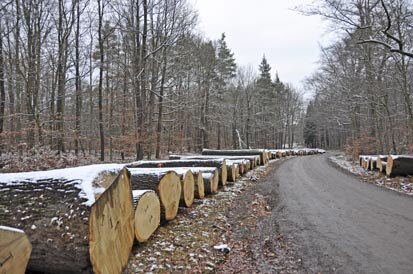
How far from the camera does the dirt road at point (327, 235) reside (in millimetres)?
4258

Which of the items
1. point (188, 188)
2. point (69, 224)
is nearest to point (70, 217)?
point (69, 224)

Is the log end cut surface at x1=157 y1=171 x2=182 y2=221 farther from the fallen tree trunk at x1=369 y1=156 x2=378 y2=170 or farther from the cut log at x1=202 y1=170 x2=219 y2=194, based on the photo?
the fallen tree trunk at x1=369 y1=156 x2=378 y2=170

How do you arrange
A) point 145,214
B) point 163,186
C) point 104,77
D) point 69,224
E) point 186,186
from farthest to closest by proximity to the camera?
point 104,77 < point 186,186 < point 163,186 < point 145,214 < point 69,224

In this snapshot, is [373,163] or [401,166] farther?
[373,163]

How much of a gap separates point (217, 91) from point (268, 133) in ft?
76.2

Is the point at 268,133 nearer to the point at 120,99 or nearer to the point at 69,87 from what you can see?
the point at 120,99

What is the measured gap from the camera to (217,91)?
113ft

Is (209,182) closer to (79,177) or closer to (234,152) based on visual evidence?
(79,177)

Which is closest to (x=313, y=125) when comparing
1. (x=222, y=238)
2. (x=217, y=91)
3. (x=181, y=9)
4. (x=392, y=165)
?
(x=217, y=91)

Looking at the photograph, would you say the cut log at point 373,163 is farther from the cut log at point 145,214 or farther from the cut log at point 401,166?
the cut log at point 145,214

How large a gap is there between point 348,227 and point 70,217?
16.8ft

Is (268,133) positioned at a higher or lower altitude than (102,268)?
higher

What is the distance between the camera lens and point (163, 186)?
6.02 m

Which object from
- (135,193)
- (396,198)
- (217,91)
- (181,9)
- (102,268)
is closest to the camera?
(102,268)
